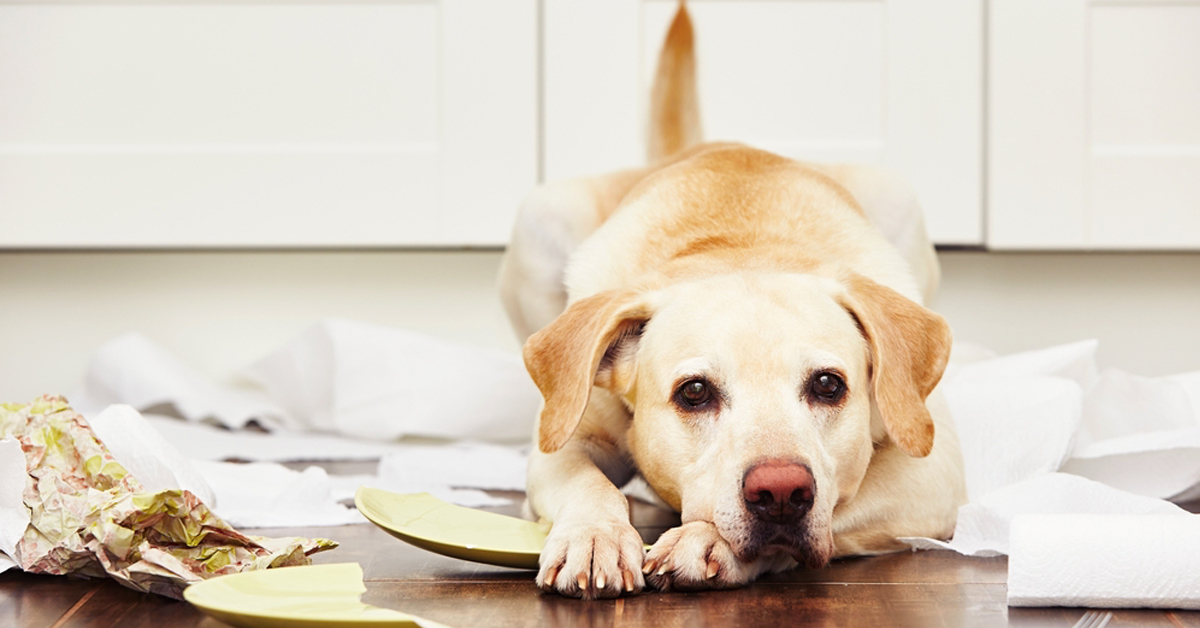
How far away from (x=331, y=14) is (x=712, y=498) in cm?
197

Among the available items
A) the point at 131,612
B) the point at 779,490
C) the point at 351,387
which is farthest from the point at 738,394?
the point at 351,387

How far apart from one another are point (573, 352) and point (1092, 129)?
193 centimetres

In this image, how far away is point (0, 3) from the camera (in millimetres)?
2750

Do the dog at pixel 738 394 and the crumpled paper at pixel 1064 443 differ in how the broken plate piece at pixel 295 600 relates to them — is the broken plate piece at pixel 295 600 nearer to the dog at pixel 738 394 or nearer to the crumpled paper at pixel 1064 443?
the dog at pixel 738 394

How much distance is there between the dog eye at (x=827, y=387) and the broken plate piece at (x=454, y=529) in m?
0.37

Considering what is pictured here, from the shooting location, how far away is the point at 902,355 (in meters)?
1.37

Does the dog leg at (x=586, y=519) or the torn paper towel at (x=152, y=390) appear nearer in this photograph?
the dog leg at (x=586, y=519)

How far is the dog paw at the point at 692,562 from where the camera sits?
1207 millimetres

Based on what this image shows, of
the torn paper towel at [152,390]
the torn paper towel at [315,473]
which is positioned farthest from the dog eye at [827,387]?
the torn paper towel at [152,390]

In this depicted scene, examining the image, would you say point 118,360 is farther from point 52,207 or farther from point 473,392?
point 473,392

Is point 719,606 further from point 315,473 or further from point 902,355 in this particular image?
point 315,473

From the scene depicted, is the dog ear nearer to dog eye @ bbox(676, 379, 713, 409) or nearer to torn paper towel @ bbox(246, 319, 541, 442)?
dog eye @ bbox(676, 379, 713, 409)

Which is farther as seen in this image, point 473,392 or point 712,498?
point 473,392

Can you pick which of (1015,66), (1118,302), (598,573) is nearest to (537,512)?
(598,573)
